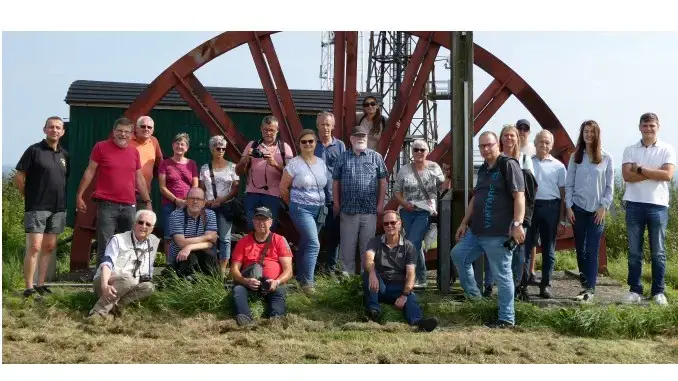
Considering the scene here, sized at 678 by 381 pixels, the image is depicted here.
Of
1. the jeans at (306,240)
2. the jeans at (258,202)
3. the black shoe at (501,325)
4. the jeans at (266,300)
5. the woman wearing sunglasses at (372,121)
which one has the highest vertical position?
the woman wearing sunglasses at (372,121)

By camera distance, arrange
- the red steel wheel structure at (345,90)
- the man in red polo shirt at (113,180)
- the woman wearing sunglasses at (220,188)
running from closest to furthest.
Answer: the man in red polo shirt at (113,180)
the woman wearing sunglasses at (220,188)
the red steel wheel structure at (345,90)

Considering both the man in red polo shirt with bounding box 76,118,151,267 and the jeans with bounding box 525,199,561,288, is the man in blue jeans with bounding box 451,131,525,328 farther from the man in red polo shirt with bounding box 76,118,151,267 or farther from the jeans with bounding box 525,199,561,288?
the man in red polo shirt with bounding box 76,118,151,267

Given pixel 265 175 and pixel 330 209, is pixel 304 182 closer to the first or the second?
pixel 265 175

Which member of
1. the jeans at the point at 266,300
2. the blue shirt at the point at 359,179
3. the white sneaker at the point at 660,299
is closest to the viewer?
the jeans at the point at 266,300

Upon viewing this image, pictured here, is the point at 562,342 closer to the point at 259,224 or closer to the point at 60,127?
the point at 259,224

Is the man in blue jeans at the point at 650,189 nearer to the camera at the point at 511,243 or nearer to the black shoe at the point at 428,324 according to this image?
the camera at the point at 511,243

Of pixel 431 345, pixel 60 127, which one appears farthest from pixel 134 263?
pixel 431 345

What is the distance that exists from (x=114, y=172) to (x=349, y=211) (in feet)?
7.07

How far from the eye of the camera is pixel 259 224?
22.2ft

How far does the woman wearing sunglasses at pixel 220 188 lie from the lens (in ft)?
25.4

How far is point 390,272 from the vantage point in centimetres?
676

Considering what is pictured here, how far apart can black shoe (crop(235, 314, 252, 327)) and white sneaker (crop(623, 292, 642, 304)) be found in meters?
3.30

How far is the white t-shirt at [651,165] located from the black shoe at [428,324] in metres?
2.20

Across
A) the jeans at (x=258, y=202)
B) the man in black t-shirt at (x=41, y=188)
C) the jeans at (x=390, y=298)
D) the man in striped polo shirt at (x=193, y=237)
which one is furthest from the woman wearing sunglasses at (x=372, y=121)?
the man in black t-shirt at (x=41, y=188)
